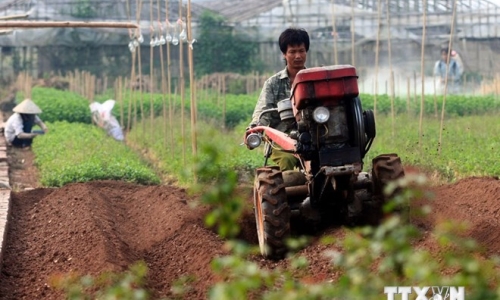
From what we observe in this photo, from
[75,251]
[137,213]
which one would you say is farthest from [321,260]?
[137,213]

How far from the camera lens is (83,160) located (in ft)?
52.2

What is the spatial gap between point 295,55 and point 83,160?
764cm

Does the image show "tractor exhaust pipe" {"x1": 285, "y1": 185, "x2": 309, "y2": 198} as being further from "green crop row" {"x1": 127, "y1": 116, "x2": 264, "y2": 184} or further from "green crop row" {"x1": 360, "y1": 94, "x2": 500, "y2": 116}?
"green crop row" {"x1": 360, "y1": 94, "x2": 500, "y2": 116}

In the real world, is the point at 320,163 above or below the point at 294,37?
below

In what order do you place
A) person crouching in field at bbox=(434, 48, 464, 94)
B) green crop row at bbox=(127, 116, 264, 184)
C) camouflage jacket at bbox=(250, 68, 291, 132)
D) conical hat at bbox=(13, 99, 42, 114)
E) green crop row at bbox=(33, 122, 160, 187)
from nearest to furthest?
camouflage jacket at bbox=(250, 68, 291, 132)
green crop row at bbox=(127, 116, 264, 184)
green crop row at bbox=(33, 122, 160, 187)
conical hat at bbox=(13, 99, 42, 114)
person crouching in field at bbox=(434, 48, 464, 94)

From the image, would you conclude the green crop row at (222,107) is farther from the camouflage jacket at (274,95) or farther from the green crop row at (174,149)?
the camouflage jacket at (274,95)

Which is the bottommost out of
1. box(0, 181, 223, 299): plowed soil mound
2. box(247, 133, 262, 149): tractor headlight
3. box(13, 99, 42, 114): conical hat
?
box(0, 181, 223, 299): plowed soil mound

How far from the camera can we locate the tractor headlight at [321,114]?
7.52 metres

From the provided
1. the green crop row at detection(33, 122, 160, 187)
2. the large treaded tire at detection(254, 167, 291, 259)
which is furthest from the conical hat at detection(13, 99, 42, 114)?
the large treaded tire at detection(254, 167, 291, 259)

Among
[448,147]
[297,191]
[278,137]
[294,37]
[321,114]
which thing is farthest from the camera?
[448,147]

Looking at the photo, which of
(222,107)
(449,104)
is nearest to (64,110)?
(222,107)

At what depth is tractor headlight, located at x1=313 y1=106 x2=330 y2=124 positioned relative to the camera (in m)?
7.52

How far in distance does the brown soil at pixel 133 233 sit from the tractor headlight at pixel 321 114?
3.09 feet

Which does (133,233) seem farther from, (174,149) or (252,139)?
(174,149)
